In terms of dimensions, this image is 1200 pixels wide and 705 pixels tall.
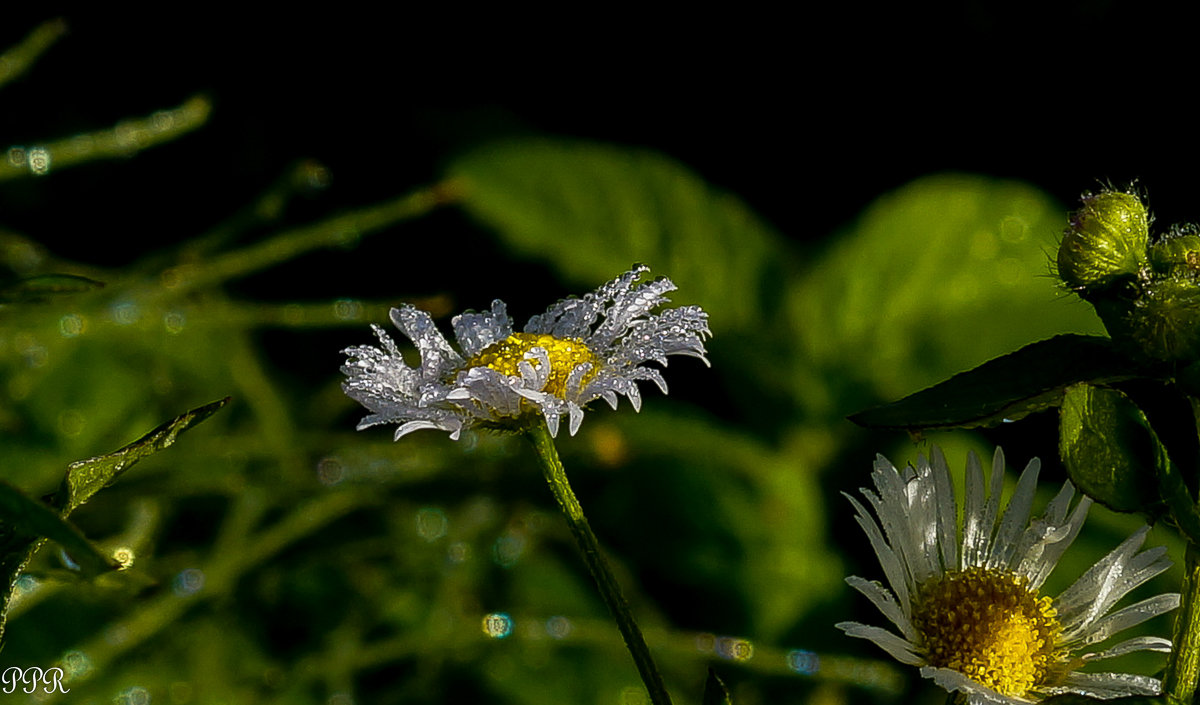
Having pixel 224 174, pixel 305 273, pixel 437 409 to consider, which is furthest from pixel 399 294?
pixel 437 409

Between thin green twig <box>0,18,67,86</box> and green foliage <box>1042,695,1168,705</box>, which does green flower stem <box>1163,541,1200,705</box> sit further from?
thin green twig <box>0,18,67,86</box>

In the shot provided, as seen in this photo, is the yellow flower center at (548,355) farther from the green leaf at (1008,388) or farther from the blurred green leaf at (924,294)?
the blurred green leaf at (924,294)

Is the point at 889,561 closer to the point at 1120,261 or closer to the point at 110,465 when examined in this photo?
the point at 1120,261

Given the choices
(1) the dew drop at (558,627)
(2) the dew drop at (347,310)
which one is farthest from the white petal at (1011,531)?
(2) the dew drop at (347,310)

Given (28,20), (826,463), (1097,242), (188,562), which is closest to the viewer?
(1097,242)

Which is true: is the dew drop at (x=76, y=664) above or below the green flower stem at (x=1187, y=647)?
below

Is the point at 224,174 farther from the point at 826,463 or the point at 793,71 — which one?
the point at 826,463

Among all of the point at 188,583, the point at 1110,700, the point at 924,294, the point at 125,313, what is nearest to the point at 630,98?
the point at 924,294

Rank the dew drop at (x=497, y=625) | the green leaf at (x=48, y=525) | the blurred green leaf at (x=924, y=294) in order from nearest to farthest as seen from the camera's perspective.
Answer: the green leaf at (x=48, y=525) < the dew drop at (x=497, y=625) < the blurred green leaf at (x=924, y=294)
